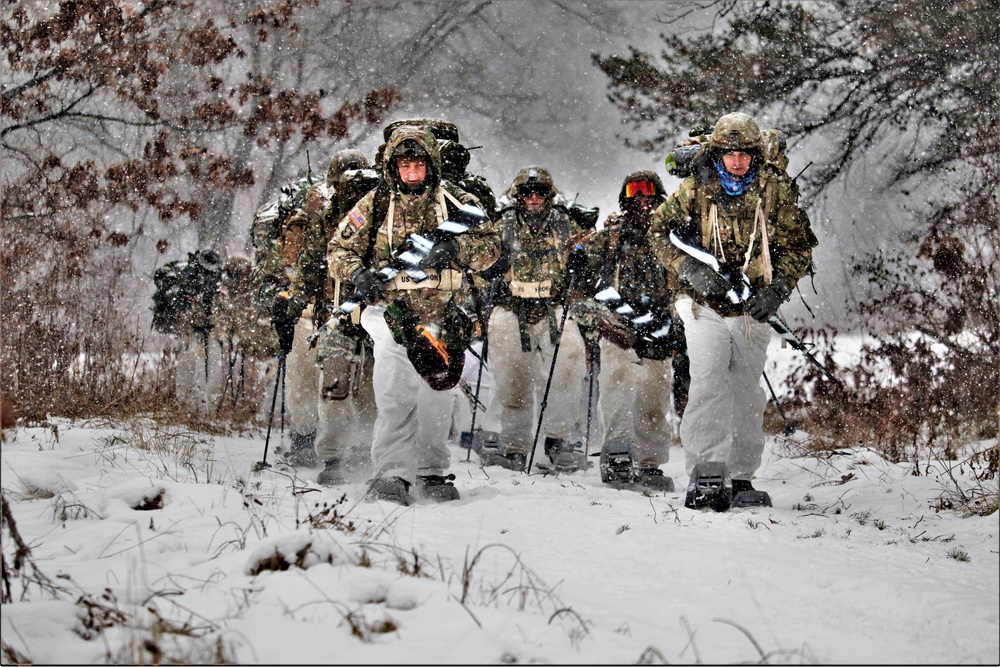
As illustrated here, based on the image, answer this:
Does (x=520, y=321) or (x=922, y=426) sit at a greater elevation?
(x=520, y=321)

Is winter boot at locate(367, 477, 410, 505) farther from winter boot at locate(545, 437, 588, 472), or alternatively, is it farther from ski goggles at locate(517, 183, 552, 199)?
ski goggles at locate(517, 183, 552, 199)

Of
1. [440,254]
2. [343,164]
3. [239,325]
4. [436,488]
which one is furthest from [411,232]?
[239,325]

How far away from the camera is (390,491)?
5617 mm

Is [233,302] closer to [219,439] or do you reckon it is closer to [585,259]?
[219,439]

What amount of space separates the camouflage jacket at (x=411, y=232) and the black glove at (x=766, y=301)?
1753mm

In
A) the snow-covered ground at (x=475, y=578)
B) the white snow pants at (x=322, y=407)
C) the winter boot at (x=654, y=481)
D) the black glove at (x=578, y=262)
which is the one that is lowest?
the snow-covered ground at (x=475, y=578)

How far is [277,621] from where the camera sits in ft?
9.16

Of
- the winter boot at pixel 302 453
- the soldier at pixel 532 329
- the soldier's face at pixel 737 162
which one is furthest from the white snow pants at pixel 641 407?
the winter boot at pixel 302 453

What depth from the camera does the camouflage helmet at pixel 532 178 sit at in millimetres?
8547

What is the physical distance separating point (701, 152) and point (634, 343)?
6.86 feet

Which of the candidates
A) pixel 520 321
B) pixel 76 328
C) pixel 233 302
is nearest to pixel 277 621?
pixel 520 321

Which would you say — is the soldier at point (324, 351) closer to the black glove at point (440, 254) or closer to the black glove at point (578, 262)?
the black glove at point (440, 254)

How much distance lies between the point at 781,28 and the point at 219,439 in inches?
267

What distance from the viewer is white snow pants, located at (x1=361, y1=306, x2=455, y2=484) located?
5.90m
